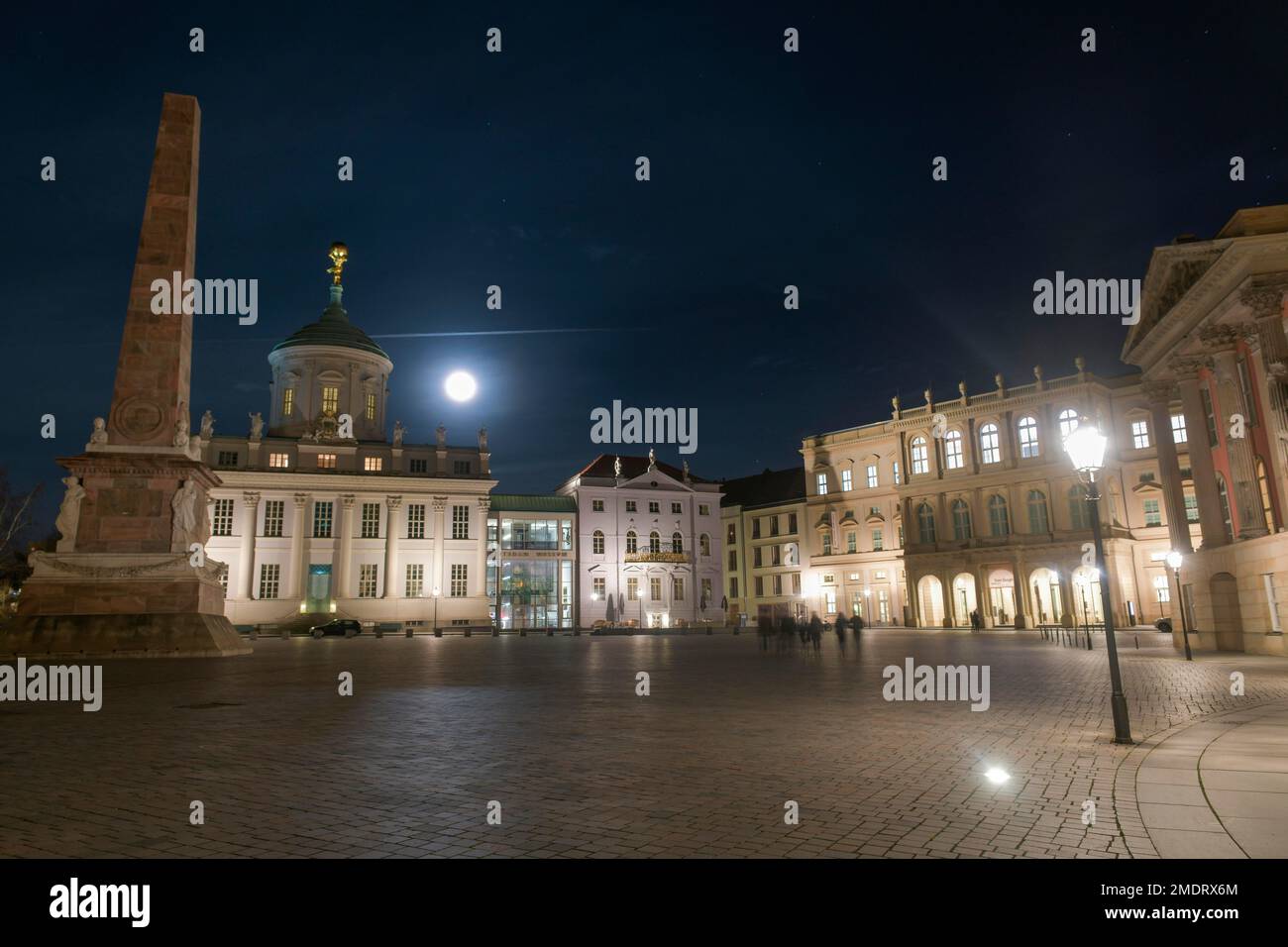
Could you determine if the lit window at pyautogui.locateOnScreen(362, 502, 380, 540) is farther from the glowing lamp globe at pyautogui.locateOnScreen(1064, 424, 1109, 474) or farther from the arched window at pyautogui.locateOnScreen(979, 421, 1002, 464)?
the glowing lamp globe at pyautogui.locateOnScreen(1064, 424, 1109, 474)

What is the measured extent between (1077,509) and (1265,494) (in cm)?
3325

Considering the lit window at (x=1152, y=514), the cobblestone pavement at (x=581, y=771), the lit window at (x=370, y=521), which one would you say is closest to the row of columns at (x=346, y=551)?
the lit window at (x=370, y=521)

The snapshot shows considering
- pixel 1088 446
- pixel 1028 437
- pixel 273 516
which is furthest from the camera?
pixel 273 516

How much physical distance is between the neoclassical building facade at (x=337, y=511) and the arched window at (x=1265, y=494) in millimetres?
55253

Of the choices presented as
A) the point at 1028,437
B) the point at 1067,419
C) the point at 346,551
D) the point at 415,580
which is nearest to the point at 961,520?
the point at 1028,437

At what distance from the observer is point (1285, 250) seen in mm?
22047

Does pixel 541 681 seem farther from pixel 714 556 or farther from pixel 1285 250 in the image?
pixel 714 556

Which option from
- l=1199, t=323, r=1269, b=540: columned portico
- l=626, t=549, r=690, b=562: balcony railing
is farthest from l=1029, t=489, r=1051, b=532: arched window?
l=1199, t=323, r=1269, b=540: columned portico

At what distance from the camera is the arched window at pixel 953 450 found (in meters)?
61.6

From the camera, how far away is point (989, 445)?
6041cm

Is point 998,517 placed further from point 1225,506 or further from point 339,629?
point 339,629

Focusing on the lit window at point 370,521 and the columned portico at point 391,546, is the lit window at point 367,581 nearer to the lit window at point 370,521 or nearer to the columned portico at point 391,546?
the columned portico at point 391,546

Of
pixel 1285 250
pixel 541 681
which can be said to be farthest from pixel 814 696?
pixel 1285 250
